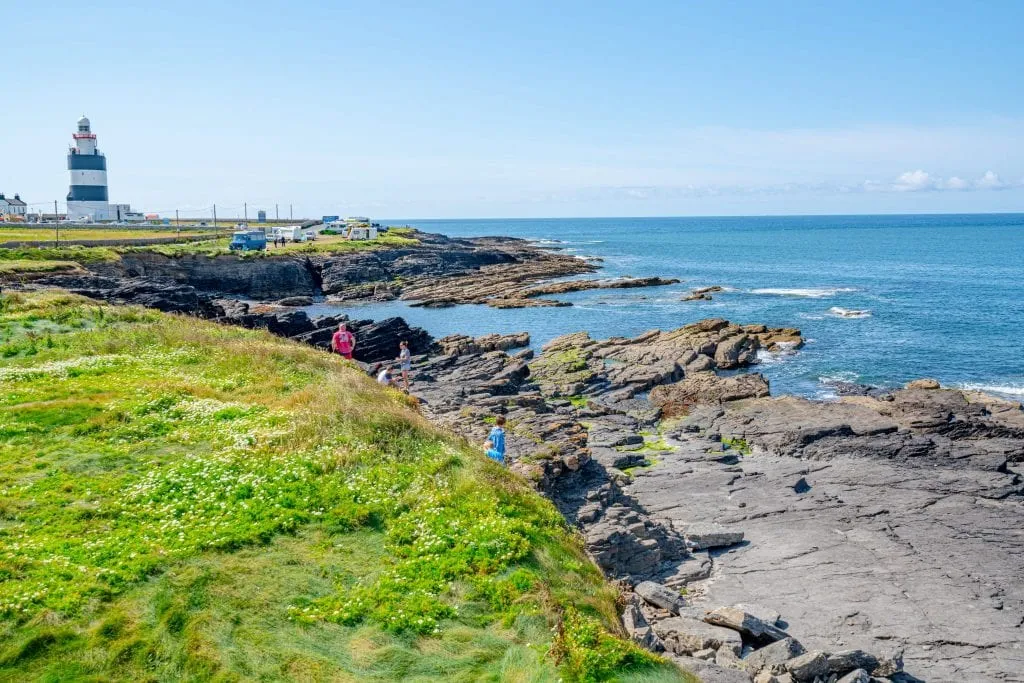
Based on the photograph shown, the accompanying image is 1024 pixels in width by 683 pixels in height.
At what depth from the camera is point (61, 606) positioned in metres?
11.3

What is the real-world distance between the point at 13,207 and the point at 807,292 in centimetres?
13760

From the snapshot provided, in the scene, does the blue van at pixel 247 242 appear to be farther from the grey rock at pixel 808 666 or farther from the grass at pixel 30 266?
the grey rock at pixel 808 666

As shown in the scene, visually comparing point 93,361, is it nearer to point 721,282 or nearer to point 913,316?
point 913,316

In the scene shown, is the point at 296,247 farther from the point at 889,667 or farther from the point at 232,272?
the point at 889,667

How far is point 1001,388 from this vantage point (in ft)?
137

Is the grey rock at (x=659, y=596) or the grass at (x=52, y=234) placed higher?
the grass at (x=52, y=234)

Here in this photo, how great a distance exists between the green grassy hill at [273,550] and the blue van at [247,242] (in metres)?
71.9

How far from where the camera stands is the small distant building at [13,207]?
136 metres

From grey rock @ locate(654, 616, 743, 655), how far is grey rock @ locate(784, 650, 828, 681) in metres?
1.02

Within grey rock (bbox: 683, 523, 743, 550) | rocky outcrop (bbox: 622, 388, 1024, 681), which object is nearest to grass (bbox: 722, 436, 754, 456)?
rocky outcrop (bbox: 622, 388, 1024, 681)

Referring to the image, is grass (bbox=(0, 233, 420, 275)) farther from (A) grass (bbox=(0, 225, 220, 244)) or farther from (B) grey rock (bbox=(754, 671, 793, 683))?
(B) grey rock (bbox=(754, 671, 793, 683))

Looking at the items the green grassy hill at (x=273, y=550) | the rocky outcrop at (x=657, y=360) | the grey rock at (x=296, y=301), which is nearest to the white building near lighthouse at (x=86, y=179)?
the grey rock at (x=296, y=301)

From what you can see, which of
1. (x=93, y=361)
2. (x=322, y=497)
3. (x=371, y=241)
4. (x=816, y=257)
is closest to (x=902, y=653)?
(x=322, y=497)

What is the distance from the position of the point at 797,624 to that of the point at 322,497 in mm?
10667
